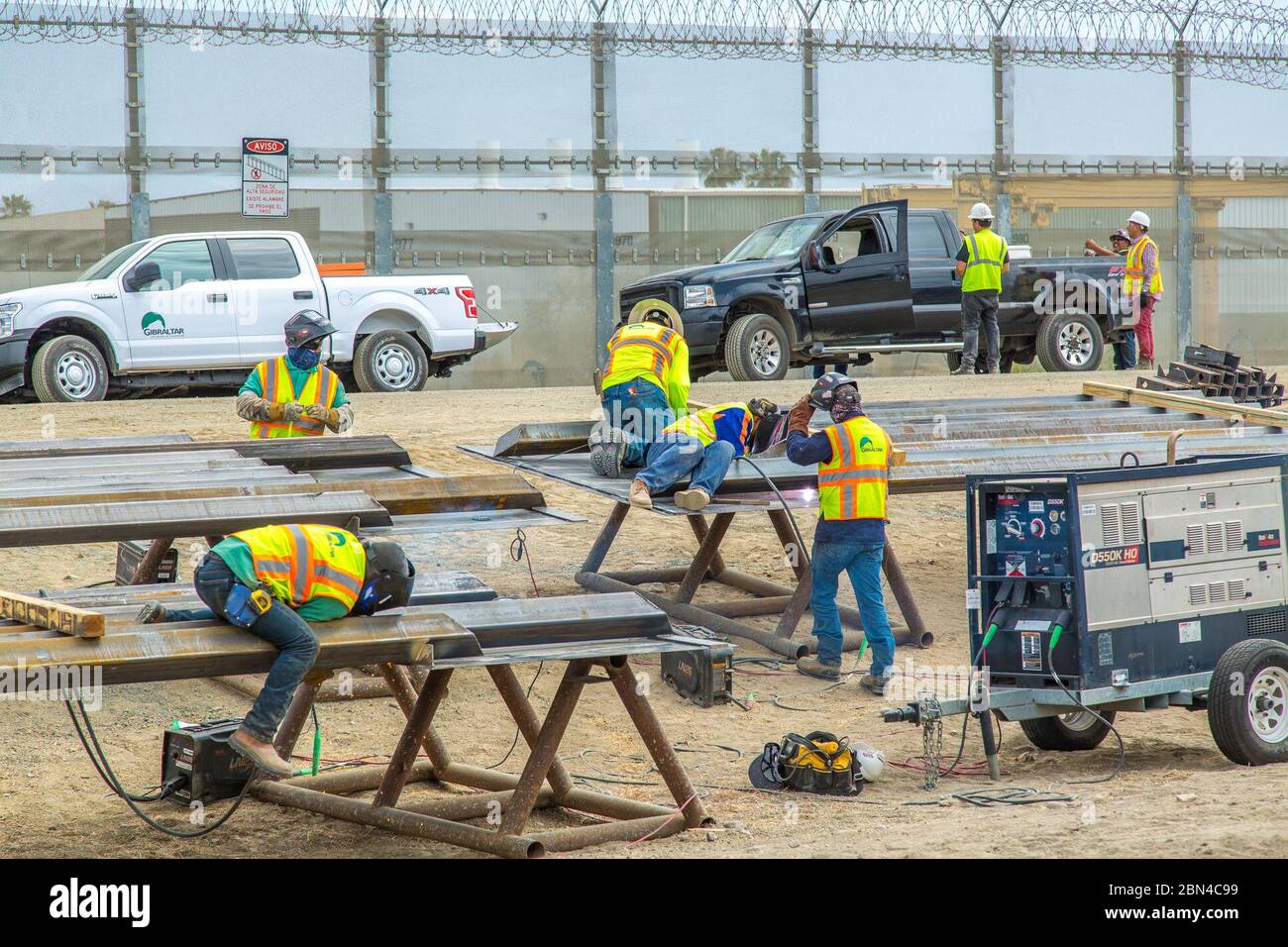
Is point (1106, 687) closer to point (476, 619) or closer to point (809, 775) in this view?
point (809, 775)

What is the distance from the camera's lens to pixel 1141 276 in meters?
21.9

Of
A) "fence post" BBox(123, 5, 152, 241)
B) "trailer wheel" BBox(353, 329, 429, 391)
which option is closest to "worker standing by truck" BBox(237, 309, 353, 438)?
"trailer wheel" BBox(353, 329, 429, 391)

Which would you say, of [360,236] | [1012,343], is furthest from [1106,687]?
[360,236]

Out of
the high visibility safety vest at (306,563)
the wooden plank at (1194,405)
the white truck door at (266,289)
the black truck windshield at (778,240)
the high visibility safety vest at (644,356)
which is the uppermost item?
the black truck windshield at (778,240)

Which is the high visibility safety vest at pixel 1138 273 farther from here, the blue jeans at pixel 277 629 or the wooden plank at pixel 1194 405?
the blue jeans at pixel 277 629

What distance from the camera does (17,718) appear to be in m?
9.60

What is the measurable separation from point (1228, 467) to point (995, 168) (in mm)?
17130

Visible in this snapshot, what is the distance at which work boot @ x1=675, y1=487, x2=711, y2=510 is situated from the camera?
10695 millimetres

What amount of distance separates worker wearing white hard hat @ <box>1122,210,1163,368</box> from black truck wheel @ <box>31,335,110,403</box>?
1270 centimetres

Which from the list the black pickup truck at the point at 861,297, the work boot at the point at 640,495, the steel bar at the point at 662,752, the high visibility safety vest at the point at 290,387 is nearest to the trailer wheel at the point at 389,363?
the black pickup truck at the point at 861,297

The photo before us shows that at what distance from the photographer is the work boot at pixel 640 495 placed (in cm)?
1086

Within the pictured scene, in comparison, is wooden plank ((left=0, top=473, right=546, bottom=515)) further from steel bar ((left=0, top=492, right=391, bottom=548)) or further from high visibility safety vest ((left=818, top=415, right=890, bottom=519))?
high visibility safety vest ((left=818, top=415, right=890, bottom=519))

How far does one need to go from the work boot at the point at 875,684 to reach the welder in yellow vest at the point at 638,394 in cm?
233

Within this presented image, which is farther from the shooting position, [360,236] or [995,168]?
[995,168]
